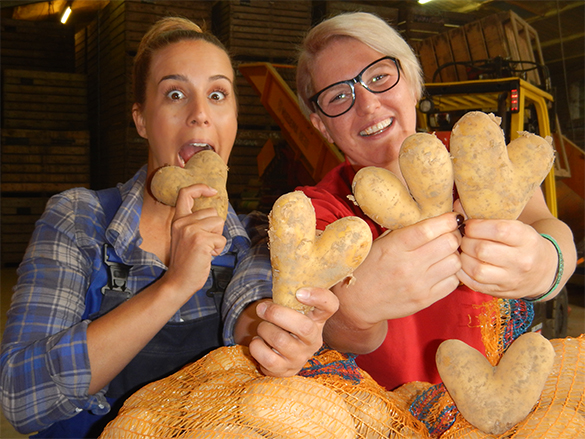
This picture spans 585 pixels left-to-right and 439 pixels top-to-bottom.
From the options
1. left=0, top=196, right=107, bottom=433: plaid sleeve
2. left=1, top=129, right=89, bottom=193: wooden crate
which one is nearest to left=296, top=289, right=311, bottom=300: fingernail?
left=0, top=196, right=107, bottom=433: plaid sleeve

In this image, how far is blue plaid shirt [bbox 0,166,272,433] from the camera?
1.29 meters

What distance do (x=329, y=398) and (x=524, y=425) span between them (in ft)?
1.28

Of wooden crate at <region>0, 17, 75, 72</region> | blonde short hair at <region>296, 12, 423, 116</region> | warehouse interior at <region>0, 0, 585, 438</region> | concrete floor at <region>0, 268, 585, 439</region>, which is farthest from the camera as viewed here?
wooden crate at <region>0, 17, 75, 72</region>

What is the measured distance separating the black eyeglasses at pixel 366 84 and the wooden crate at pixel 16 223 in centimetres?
730

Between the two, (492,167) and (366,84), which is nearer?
(492,167)

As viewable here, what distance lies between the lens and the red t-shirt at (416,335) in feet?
4.72

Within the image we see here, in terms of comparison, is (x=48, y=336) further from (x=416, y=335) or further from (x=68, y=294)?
(x=416, y=335)

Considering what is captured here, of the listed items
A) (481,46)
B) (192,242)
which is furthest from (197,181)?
(481,46)

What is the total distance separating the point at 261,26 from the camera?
6.61 m

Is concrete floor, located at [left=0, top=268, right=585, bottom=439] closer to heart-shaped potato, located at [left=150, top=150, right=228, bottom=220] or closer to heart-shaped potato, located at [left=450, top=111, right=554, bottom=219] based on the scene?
heart-shaped potato, located at [left=150, top=150, right=228, bottom=220]

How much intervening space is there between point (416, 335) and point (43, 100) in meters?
8.36

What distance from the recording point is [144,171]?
1784mm

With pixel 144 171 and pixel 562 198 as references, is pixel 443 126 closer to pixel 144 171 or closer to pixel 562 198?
pixel 562 198

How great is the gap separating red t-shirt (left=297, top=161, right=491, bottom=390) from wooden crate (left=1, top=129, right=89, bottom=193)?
7.29 m
